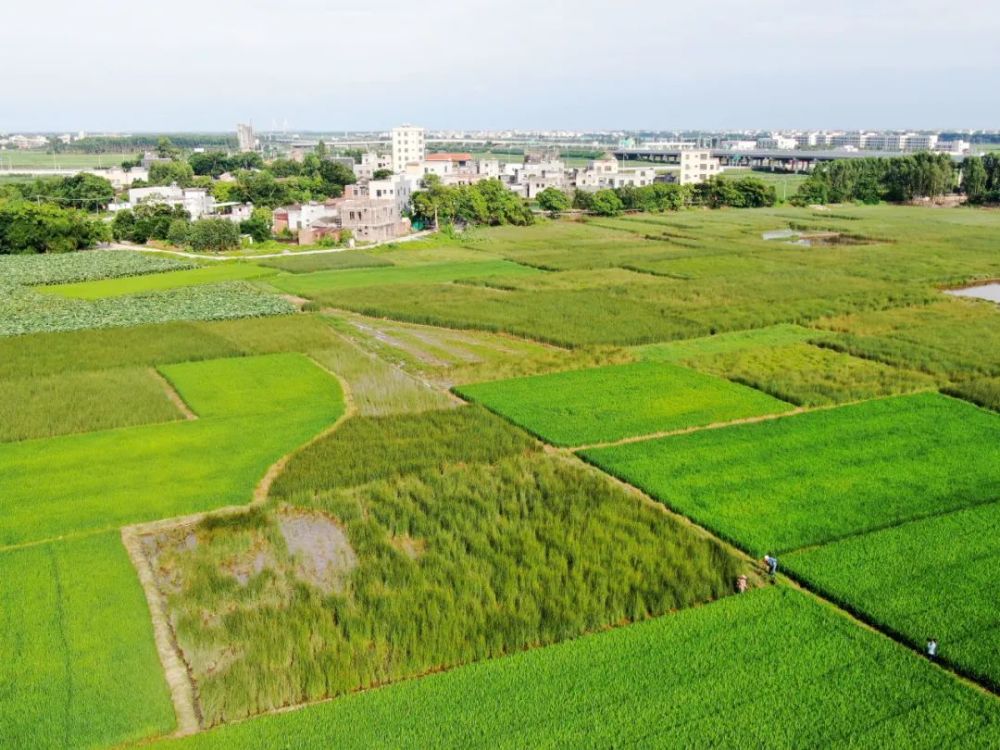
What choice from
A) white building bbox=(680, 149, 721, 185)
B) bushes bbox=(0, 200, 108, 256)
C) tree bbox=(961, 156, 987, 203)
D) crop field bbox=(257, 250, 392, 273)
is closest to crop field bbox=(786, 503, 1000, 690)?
crop field bbox=(257, 250, 392, 273)

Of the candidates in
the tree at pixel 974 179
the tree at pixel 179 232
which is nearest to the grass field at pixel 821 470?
the tree at pixel 179 232

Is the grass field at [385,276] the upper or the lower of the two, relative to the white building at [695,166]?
lower

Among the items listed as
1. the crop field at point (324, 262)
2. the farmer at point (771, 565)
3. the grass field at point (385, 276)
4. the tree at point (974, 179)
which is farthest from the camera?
the tree at point (974, 179)

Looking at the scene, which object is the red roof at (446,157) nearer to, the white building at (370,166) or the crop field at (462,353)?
the white building at (370,166)

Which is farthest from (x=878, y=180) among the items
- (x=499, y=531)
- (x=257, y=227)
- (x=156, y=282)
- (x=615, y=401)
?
(x=499, y=531)

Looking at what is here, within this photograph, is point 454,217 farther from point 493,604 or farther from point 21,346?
point 493,604

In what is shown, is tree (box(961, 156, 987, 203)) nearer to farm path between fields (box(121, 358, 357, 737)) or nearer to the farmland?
the farmland
